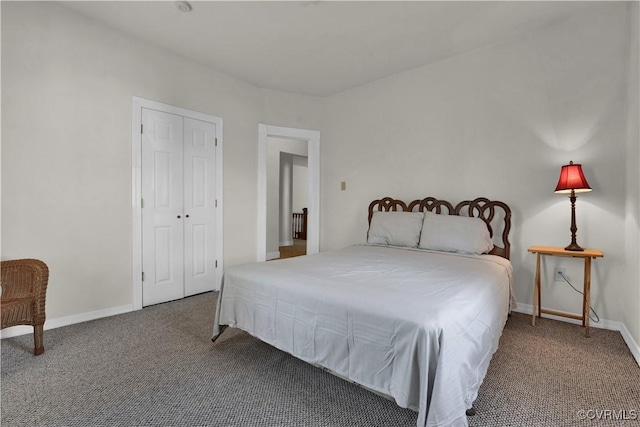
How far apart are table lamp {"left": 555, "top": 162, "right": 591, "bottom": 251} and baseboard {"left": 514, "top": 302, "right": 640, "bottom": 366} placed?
0.67 metres

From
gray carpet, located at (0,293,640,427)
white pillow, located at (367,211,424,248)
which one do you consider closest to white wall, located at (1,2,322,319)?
gray carpet, located at (0,293,640,427)

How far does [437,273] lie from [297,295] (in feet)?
3.06

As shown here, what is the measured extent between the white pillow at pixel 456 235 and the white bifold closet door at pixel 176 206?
246 cm

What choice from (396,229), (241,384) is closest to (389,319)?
(241,384)

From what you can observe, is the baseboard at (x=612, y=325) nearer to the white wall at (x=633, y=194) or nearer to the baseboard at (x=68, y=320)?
the white wall at (x=633, y=194)

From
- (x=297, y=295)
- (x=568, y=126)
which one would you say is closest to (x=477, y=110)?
(x=568, y=126)

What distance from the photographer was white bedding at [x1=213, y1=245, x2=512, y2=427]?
1.23 meters

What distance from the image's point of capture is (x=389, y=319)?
1351 millimetres

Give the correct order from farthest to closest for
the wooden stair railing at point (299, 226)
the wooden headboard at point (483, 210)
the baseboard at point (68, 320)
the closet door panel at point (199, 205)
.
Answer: the wooden stair railing at point (299, 226)
the closet door panel at point (199, 205)
the wooden headboard at point (483, 210)
the baseboard at point (68, 320)

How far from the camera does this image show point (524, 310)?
117 inches

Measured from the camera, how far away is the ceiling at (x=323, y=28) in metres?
2.56

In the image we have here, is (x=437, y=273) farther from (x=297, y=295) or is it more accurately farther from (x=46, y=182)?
(x=46, y=182)
